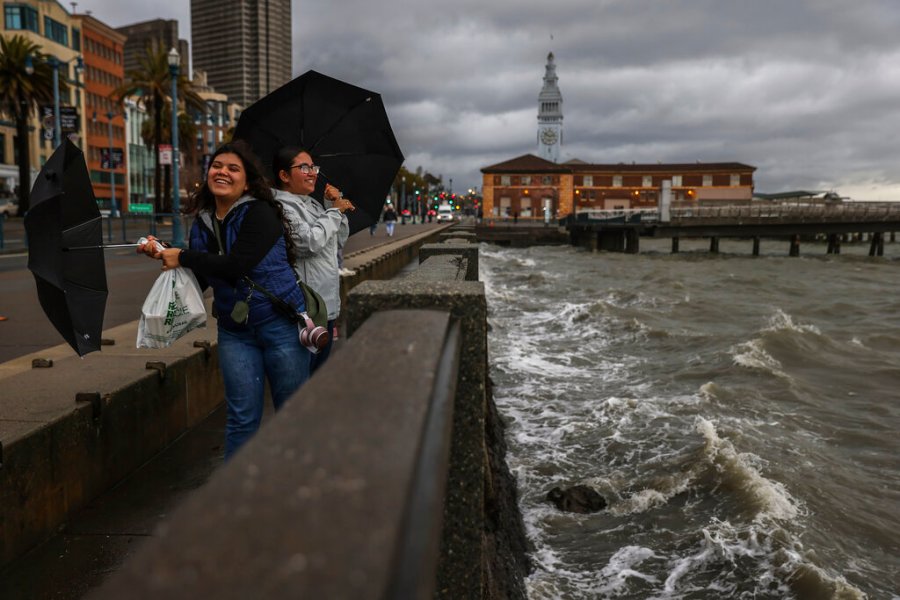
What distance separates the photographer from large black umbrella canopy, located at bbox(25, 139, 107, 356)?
3594 millimetres

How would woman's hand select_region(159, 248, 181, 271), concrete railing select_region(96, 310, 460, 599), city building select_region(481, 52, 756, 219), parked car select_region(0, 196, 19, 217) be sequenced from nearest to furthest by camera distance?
concrete railing select_region(96, 310, 460, 599)
woman's hand select_region(159, 248, 181, 271)
parked car select_region(0, 196, 19, 217)
city building select_region(481, 52, 756, 219)

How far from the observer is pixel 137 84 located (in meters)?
45.8

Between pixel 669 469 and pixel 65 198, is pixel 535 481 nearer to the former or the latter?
pixel 669 469

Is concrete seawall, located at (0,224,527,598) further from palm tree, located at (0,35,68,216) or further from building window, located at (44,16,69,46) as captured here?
building window, located at (44,16,69,46)

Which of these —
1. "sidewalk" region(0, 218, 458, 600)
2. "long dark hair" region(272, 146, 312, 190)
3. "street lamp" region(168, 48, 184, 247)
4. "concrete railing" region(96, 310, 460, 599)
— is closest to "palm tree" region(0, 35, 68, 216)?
"street lamp" region(168, 48, 184, 247)

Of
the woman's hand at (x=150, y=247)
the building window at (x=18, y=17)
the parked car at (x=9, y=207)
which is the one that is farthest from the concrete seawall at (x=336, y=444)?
the building window at (x=18, y=17)

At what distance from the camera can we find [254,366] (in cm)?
348

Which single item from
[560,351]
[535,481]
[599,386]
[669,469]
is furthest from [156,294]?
[560,351]

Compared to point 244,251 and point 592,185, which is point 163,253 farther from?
point 592,185

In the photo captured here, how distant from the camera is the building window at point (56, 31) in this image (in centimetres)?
6794

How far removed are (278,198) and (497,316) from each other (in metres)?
15.2

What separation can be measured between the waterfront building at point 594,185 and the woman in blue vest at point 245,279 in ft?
325

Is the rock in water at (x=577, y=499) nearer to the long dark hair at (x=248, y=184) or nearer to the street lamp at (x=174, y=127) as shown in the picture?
the long dark hair at (x=248, y=184)

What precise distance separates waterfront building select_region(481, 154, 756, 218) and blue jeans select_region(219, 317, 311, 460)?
9910 centimetres
